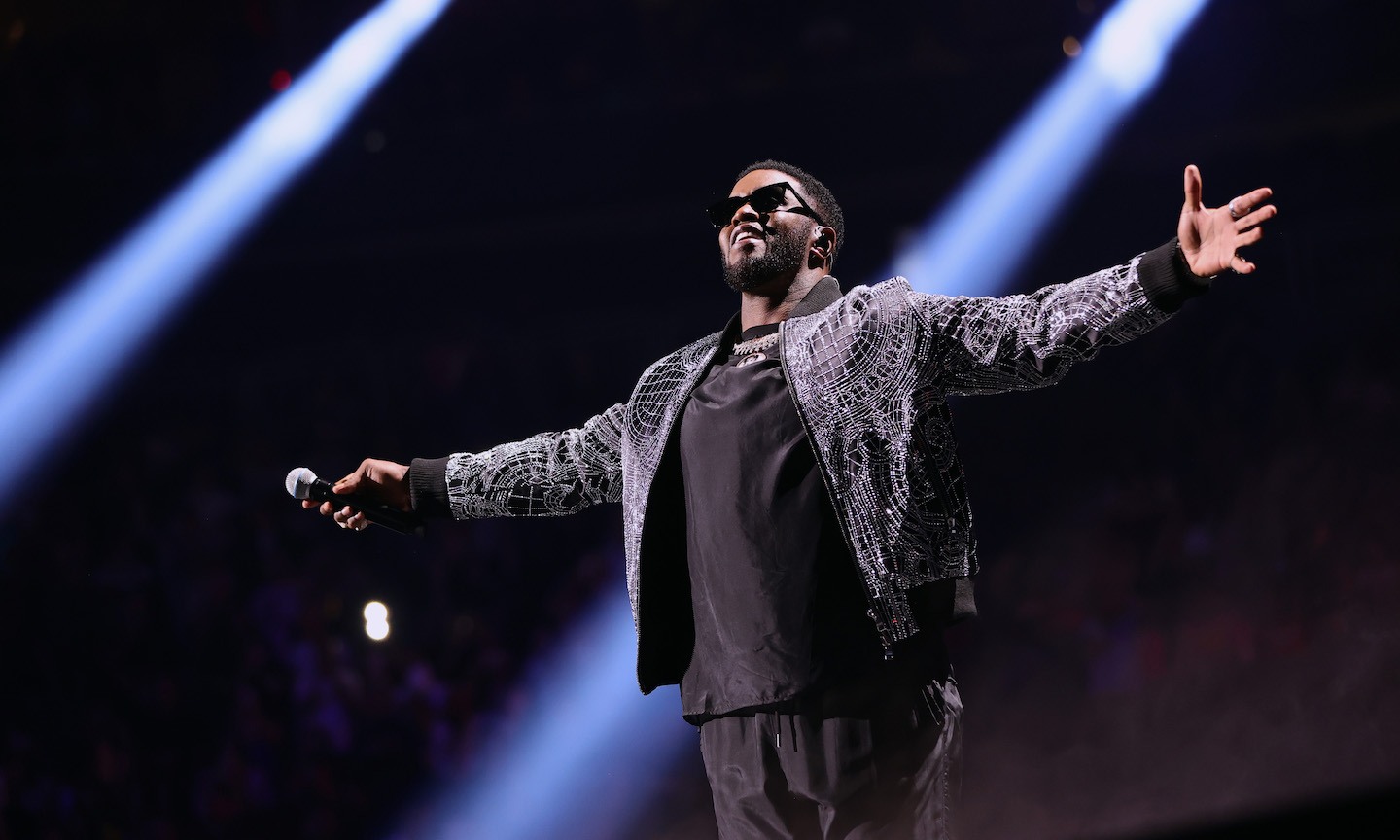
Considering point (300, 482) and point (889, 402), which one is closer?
point (889, 402)

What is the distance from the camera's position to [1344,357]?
5.28 meters

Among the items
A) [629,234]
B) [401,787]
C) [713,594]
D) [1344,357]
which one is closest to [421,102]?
[629,234]

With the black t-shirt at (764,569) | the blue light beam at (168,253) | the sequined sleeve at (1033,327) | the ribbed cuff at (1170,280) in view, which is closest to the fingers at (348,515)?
the black t-shirt at (764,569)

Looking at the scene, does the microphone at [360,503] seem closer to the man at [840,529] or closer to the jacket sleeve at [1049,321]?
the man at [840,529]

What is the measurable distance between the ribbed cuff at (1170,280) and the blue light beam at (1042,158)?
3.95 m

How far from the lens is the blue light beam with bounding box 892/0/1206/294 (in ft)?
19.3

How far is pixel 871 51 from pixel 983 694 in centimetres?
365

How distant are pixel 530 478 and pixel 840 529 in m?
0.83

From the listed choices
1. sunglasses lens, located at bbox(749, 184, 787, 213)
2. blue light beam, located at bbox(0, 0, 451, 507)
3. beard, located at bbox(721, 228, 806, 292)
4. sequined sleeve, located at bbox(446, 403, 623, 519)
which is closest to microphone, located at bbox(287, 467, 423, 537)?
sequined sleeve, located at bbox(446, 403, 623, 519)

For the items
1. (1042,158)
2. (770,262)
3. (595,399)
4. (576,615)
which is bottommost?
(576,615)

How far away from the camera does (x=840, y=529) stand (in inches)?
78.3

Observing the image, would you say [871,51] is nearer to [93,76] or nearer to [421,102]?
[421,102]

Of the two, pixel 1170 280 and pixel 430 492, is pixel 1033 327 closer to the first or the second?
pixel 1170 280

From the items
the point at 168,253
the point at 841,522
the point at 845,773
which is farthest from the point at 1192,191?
the point at 168,253
